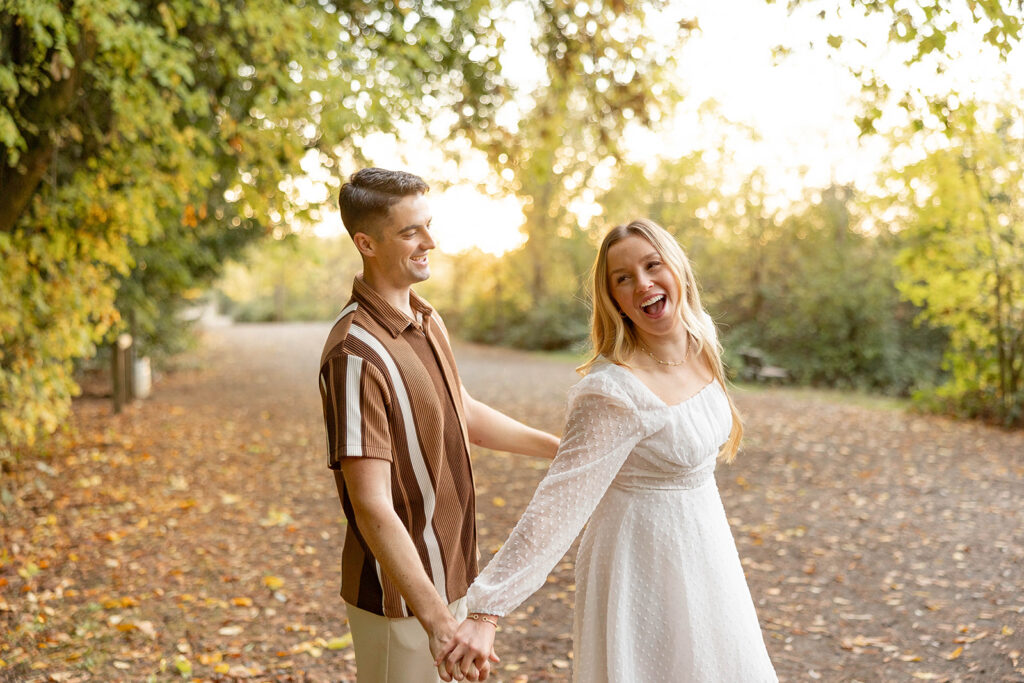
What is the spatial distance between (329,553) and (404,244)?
454cm

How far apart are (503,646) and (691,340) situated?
2837mm

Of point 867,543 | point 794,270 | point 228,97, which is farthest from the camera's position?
point 794,270

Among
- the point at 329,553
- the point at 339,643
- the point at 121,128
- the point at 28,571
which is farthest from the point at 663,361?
the point at 121,128

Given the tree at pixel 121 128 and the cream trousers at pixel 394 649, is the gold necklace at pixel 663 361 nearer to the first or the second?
the cream trousers at pixel 394 649

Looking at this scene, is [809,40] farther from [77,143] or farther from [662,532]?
[77,143]

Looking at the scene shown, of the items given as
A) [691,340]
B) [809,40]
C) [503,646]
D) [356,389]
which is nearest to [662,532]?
[691,340]

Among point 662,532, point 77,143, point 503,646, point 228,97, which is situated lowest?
point 503,646

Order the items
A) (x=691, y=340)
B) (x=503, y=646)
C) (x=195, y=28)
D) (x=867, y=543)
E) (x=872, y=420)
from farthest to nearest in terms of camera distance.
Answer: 1. (x=872, y=420)
2. (x=195, y=28)
3. (x=867, y=543)
4. (x=503, y=646)
5. (x=691, y=340)

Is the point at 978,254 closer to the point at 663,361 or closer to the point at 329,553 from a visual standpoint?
the point at 329,553

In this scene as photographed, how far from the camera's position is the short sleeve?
2.11m

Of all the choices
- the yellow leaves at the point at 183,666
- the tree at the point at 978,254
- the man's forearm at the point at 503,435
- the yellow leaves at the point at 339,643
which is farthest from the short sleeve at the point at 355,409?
the tree at the point at 978,254

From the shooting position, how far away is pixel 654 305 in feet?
8.04

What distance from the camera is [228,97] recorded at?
8.07 meters

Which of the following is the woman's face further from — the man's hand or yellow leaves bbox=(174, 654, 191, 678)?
yellow leaves bbox=(174, 654, 191, 678)
